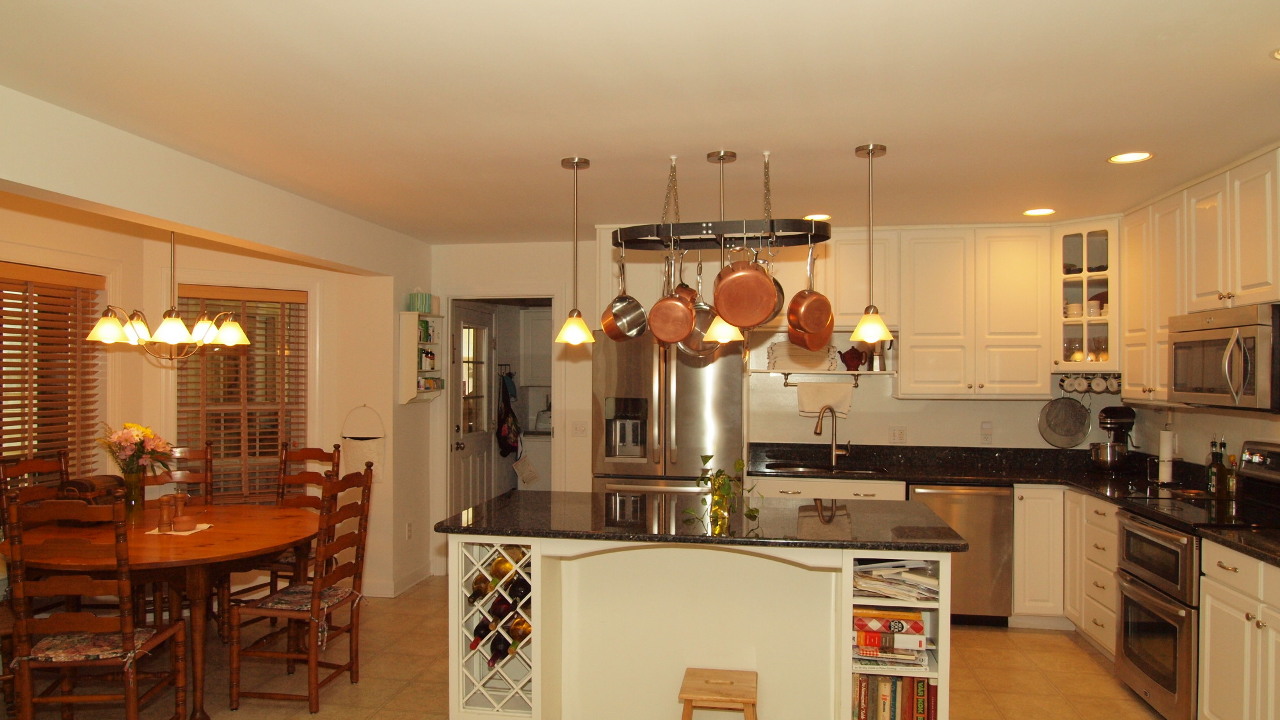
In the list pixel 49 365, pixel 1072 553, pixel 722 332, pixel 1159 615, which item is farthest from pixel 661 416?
pixel 49 365

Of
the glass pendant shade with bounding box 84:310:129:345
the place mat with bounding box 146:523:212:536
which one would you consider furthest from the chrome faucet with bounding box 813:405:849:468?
the glass pendant shade with bounding box 84:310:129:345

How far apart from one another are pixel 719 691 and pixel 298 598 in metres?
2.04

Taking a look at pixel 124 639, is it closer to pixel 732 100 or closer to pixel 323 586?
pixel 323 586

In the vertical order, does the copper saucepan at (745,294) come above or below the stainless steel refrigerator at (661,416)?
above

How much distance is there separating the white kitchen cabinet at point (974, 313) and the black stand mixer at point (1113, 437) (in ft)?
1.30

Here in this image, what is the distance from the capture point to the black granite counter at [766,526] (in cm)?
271

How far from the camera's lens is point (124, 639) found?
300 centimetres

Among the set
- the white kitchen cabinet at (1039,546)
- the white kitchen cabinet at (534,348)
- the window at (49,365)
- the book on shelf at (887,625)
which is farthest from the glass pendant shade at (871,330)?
the white kitchen cabinet at (534,348)

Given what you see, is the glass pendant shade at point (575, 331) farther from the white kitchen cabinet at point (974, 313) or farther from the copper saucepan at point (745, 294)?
the white kitchen cabinet at point (974, 313)

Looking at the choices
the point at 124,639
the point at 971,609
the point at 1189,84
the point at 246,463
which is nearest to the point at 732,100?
the point at 1189,84

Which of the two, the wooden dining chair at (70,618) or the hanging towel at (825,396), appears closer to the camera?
the wooden dining chair at (70,618)

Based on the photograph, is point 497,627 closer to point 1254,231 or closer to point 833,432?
point 833,432

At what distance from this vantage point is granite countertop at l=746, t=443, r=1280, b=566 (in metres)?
4.36

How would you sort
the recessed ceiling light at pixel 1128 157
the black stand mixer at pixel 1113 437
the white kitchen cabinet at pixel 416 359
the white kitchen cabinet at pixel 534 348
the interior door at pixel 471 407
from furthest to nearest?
the white kitchen cabinet at pixel 534 348, the interior door at pixel 471 407, the white kitchen cabinet at pixel 416 359, the black stand mixer at pixel 1113 437, the recessed ceiling light at pixel 1128 157
